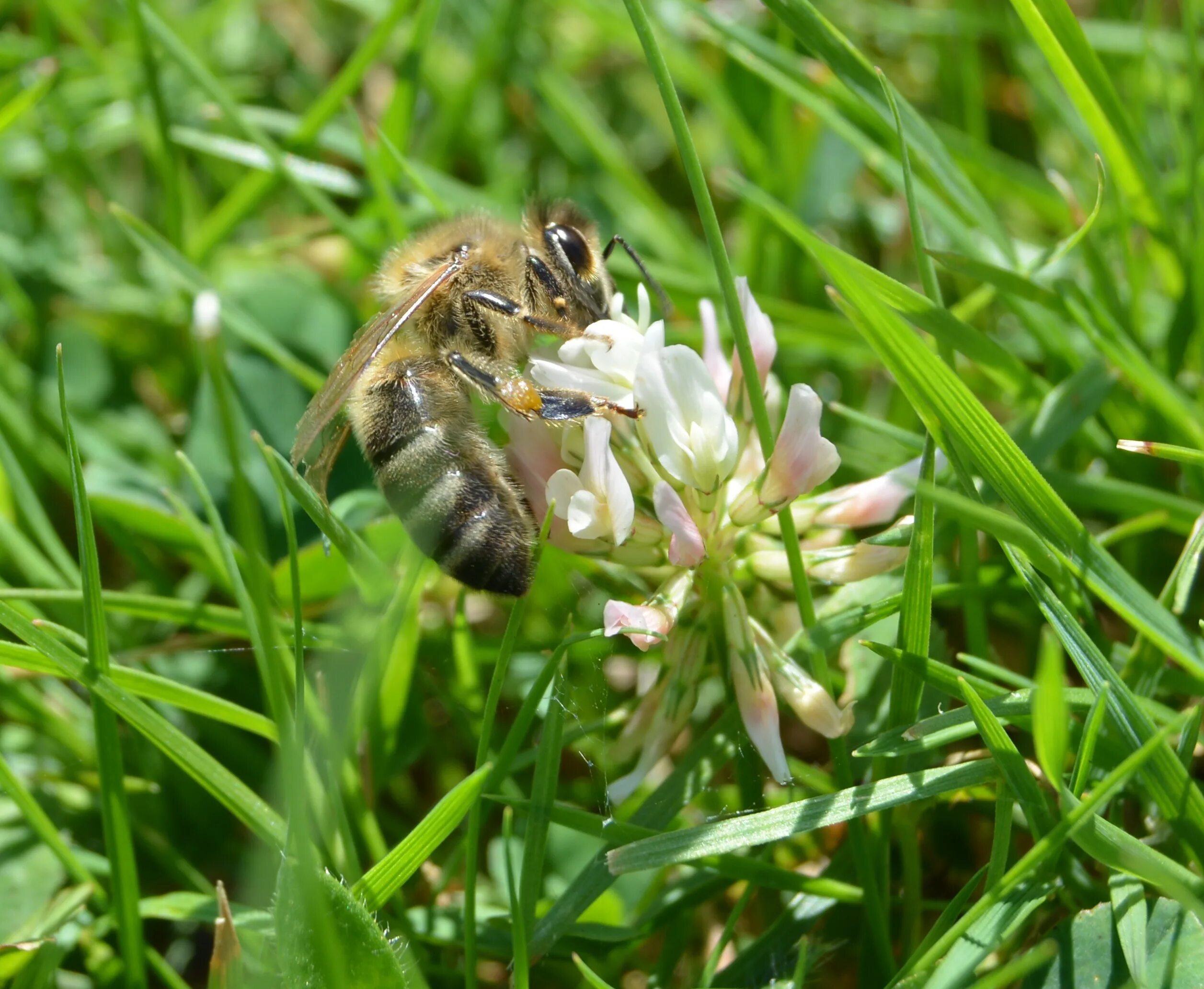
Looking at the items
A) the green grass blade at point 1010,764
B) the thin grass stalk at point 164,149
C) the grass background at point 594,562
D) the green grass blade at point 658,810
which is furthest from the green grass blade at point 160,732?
the thin grass stalk at point 164,149

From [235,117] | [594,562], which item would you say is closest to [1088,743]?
[594,562]

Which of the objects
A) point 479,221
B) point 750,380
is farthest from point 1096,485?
point 479,221

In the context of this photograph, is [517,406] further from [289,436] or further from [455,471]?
[289,436]

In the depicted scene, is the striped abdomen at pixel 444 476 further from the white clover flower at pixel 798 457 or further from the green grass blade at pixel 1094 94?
the green grass blade at pixel 1094 94

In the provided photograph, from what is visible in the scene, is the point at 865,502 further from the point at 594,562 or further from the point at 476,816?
the point at 476,816

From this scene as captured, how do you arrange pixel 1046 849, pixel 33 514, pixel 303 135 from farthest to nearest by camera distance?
pixel 303 135
pixel 33 514
pixel 1046 849

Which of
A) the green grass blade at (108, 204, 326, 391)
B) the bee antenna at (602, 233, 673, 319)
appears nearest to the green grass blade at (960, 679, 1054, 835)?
the bee antenna at (602, 233, 673, 319)

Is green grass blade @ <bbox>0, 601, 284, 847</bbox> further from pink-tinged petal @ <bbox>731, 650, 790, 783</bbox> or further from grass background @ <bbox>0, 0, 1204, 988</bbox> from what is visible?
pink-tinged petal @ <bbox>731, 650, 790, 783</bbox>
